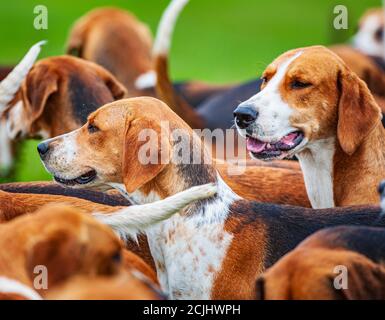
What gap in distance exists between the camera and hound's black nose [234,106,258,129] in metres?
6.02

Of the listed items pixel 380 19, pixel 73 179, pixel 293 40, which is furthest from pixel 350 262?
pixel 293 40

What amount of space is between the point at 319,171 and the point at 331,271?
65.3 inches

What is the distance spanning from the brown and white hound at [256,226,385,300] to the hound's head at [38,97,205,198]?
0.93 m

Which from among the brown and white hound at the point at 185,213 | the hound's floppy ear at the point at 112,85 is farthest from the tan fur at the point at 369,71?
the brown and white hound at the point at 185,213

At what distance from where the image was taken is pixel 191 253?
17.8ft

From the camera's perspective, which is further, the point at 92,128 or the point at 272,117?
the point at 272,117

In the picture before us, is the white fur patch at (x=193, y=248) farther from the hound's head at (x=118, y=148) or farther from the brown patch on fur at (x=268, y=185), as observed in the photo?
the brown patch on fur at (x=268, y=185)

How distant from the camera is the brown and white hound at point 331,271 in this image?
4.61m

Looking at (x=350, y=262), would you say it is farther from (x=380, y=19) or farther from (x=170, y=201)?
(x=380, y=19)

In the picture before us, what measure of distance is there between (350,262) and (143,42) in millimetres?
5250

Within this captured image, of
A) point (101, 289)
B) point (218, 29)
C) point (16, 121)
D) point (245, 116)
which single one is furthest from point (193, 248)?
point (218, 29)

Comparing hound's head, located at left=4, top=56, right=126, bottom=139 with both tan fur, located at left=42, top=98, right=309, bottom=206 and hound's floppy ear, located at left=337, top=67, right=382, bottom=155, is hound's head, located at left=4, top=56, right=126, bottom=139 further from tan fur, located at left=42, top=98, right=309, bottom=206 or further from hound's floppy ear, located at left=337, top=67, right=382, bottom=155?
hound's floppy ear, located at left=337, top=67, right=382, bottom=155

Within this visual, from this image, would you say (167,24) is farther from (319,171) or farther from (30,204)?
(30,204)

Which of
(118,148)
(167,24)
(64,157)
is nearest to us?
(118,148)
